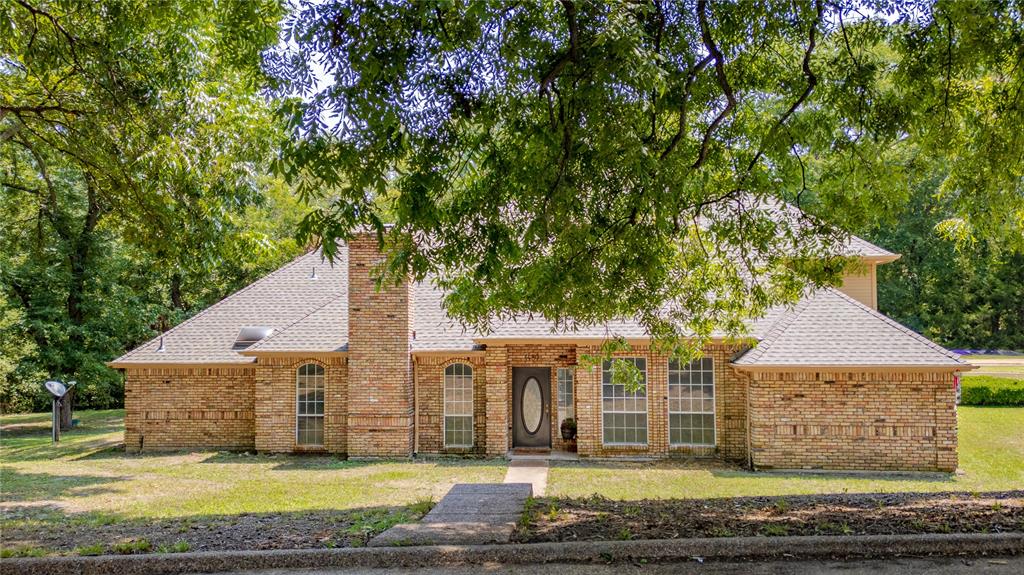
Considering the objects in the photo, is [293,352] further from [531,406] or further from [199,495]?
[531,406]

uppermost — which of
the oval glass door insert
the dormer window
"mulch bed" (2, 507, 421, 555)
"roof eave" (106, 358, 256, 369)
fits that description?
the dormer window

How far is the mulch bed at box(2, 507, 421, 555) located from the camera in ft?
24.0

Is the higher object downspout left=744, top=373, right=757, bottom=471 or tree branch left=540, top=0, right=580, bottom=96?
tree branch left=540, top=0, right=580, bottom=96

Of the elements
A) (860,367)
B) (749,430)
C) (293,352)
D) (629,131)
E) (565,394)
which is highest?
(629,131)

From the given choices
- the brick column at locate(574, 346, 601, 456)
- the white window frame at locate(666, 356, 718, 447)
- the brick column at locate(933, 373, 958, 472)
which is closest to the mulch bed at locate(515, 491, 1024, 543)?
the brick column at locate(933, 373, 958, 472)

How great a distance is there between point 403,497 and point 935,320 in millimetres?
41535

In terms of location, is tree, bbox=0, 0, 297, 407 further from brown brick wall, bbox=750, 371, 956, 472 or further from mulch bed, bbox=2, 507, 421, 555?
brown brick wall, bbox=750, 371, 956, 472

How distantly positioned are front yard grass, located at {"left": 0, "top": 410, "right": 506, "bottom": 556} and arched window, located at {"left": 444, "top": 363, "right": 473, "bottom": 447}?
96cm

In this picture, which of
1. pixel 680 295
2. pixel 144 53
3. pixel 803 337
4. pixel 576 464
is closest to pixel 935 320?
pixel 803 337

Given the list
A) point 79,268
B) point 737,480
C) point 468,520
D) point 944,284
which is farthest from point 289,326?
point 944,284

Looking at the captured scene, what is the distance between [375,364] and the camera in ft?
55.8

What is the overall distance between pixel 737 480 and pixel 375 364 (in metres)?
8.47

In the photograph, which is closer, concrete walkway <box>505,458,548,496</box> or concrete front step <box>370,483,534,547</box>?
concrete front step <box>370,483,534,547</box>

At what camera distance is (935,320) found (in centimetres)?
4331
